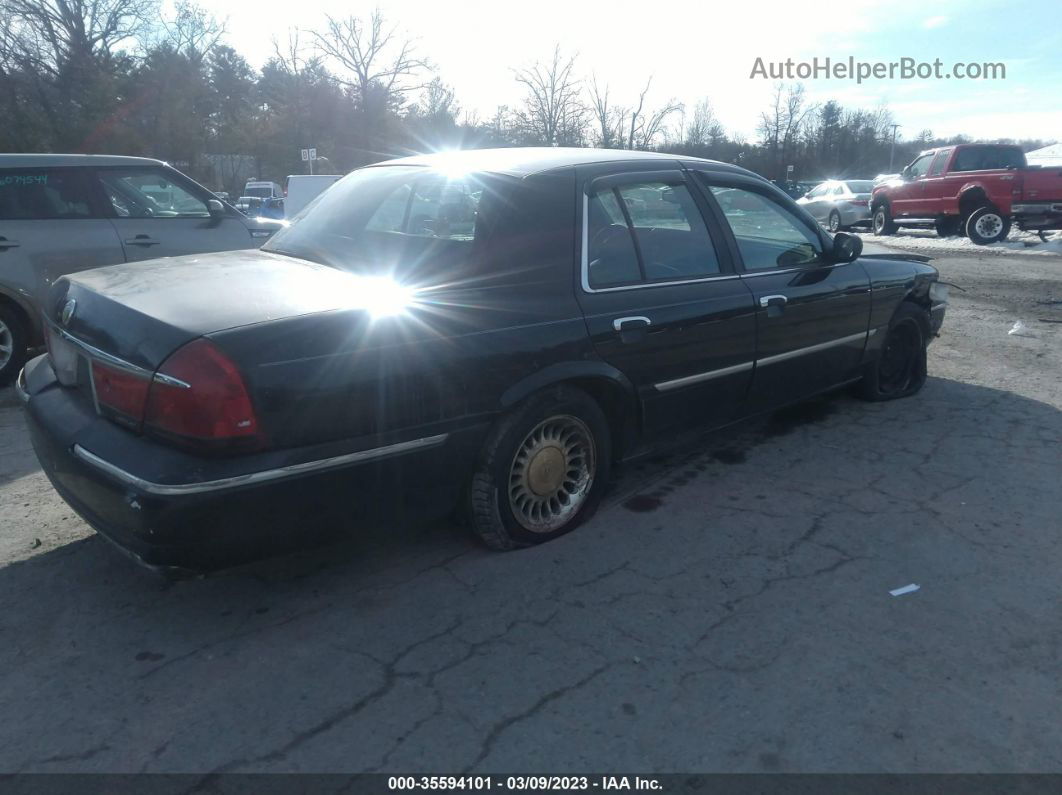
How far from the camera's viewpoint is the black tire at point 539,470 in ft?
11.0

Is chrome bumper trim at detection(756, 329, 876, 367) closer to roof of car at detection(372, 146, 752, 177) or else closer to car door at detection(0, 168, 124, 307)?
roof of car at detection(372, 146, 752, 177)

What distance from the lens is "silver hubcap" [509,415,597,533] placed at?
3490mm

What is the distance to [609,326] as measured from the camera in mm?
3578

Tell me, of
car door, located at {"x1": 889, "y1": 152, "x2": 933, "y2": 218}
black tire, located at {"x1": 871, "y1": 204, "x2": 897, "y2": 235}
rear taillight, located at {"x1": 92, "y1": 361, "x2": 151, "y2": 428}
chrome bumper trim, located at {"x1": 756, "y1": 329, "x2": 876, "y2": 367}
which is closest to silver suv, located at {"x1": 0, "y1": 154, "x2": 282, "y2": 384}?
rear taillight, located at {"x1": 92, "y1": 361, "x2": 151, "y2": 428}

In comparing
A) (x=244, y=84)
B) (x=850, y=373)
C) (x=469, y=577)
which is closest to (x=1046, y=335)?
(x=850, y=373)

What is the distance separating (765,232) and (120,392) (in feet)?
11.1

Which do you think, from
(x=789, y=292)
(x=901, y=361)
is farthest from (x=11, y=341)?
(x=901, y=361)

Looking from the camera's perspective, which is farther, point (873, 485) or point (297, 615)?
point (873, 485)

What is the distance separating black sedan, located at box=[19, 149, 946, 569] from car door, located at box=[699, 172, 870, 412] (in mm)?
17

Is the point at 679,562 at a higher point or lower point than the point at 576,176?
lower

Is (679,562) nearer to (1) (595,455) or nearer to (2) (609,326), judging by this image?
(1) (595,455)

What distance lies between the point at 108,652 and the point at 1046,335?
8.24 meters

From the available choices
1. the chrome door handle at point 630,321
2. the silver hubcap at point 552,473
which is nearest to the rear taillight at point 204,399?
the silver hubcap at point 552,473

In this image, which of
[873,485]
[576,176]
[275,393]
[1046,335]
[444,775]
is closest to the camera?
[444,775]
